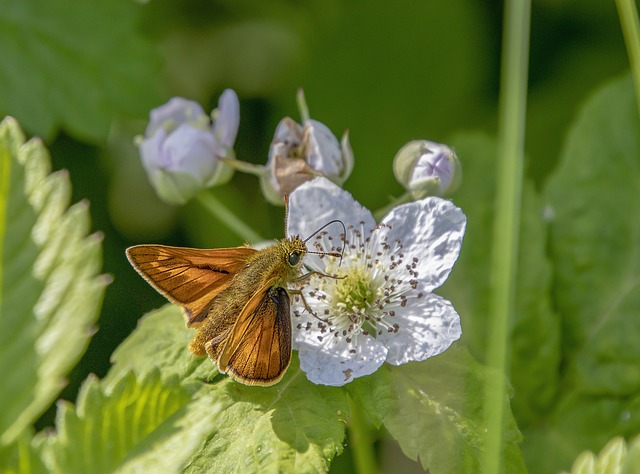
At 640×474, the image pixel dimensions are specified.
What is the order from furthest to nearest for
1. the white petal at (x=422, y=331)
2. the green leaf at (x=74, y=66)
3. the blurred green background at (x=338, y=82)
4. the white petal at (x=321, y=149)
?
1. the blurred green background at (x=338, y=82)
2. the green leaf at (x=74, y=66)
3. the white petal at (x=321, y=149)
4. the white petal at (x=422, y=331)

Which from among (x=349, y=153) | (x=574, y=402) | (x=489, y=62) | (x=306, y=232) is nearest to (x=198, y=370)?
(x=306, y=232)

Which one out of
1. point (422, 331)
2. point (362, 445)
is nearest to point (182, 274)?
point (422, 331)

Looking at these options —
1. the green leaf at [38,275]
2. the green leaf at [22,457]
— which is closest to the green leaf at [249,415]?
the green leaf at [38,275]

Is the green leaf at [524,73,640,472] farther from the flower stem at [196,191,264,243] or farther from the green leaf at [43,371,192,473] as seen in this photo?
the green leaf at [43,371,192,473]

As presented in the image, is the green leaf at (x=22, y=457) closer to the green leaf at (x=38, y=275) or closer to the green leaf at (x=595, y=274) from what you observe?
the green leaf at (x=38, y=275)

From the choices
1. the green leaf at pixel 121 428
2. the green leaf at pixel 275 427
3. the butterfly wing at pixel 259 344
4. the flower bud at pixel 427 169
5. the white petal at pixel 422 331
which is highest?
the flower bud at pixel 427 169

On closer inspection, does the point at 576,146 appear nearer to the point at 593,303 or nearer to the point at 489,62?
the point at 593,303
